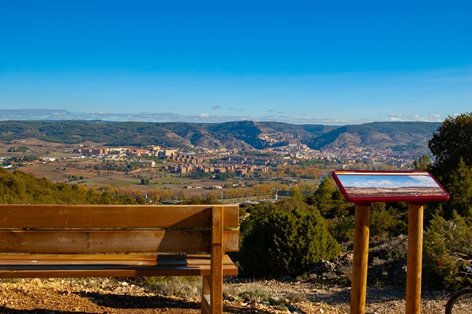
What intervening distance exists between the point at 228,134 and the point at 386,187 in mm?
131296

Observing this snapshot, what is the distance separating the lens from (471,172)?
12656 mm

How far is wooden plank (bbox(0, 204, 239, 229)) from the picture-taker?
8.34 ft

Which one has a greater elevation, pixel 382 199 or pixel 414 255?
pixel 382 199

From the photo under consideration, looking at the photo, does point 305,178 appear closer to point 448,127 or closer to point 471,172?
point 448,127

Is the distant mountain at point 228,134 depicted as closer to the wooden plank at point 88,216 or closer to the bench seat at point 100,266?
the bench seat at point 100,266

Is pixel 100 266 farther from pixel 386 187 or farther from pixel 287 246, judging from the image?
pixel 287 246

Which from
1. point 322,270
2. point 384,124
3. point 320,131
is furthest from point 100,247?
point 320,131

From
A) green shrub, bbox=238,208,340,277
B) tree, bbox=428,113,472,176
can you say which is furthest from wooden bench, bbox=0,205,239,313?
tree, bbox=428,113,472,176

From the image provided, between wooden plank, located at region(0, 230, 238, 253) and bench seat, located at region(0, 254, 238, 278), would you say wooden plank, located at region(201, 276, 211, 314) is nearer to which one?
bench seat, located at region(0, 254, 238, 278)

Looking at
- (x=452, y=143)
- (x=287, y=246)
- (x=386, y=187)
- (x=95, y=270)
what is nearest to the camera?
(x=95, y=270)

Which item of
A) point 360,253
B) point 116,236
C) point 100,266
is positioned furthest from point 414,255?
point 100,266

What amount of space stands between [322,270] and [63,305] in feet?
16.6

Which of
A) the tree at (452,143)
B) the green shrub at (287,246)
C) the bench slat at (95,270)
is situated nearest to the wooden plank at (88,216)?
the bench slat at (95,270)

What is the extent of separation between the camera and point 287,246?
8391 mm
